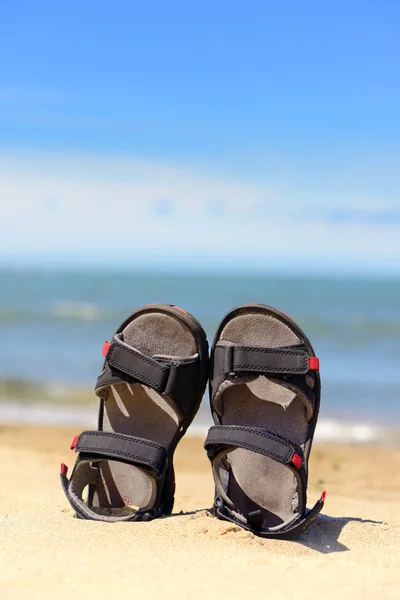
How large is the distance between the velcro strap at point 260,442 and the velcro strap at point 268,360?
10.2 inches

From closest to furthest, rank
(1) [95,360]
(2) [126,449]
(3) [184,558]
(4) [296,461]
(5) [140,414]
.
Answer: (3) [184,558]
(4) [296,461]
(2) [126,449]
(5) [140,414]
(1) [95,360]

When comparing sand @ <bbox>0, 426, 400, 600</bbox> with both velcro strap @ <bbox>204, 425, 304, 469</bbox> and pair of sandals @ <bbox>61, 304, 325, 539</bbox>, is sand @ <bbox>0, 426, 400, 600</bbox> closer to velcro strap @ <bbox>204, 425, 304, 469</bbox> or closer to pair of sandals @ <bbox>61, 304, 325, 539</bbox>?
pair of sandals @ <bbox>61, 304, 325, 539</bbox>

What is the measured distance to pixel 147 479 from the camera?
2973 mm

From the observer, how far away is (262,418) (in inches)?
116

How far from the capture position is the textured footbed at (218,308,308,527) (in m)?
2.88

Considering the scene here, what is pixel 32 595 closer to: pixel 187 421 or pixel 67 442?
Result: pixel 187 421

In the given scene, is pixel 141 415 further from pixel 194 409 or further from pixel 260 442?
pixel 260 442

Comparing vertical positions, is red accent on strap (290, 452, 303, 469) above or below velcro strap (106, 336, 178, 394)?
below

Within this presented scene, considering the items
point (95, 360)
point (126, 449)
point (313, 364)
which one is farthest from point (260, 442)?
point (95, 360)

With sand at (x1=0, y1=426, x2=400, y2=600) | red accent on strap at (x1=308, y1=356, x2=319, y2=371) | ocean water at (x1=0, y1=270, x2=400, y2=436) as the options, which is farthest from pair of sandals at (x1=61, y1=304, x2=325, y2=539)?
ocean water at (x1=0, y1=270, x2=400, y2=436)

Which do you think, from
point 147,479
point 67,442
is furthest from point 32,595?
point 67,442

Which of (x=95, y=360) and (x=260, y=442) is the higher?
(x=260, y=442)

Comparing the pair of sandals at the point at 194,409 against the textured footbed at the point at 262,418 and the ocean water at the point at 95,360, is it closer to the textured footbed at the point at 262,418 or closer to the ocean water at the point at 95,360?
the textured footbed at the point at 262,418

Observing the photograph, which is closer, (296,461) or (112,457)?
(296,461)
